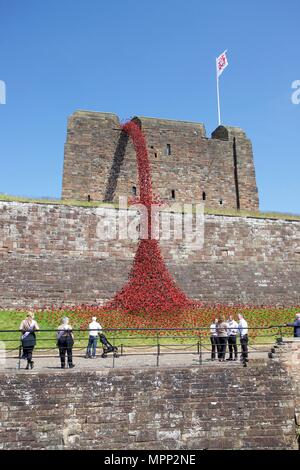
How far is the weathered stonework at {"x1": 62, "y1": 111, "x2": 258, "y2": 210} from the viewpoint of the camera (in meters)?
26.7

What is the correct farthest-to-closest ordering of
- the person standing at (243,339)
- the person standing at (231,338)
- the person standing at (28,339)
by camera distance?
1. the person standing at (231,338)
2. the person standing at (243,339)
3. the person standing at (28,339)

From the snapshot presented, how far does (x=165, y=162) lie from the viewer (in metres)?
28.6

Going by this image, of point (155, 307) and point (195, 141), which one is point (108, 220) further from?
point (195, 141)

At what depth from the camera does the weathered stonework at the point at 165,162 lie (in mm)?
26672

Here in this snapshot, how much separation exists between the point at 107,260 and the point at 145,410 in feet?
35.0

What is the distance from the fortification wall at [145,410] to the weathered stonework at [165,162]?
686 inches

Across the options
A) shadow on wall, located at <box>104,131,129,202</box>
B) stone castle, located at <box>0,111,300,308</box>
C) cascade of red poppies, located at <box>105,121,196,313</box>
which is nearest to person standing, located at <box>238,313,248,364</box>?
cascade of red poppies, located at <box>105,121,196,313</box>

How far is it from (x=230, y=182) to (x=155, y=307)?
15.0 meters

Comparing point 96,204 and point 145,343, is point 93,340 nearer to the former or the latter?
point 145,343

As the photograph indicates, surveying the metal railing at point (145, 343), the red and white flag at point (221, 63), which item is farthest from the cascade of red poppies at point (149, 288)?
the red and white flag at point (221, 63)

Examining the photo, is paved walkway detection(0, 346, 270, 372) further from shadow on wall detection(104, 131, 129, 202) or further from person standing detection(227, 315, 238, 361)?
shadow on wall detection(104, 131, 129, 202)

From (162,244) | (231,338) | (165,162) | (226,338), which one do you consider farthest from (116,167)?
(231,338)

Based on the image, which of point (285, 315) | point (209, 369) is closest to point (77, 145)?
point (285, 315)

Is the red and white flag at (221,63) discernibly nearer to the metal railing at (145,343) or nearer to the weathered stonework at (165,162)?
the weathered stonework at (165,162)
